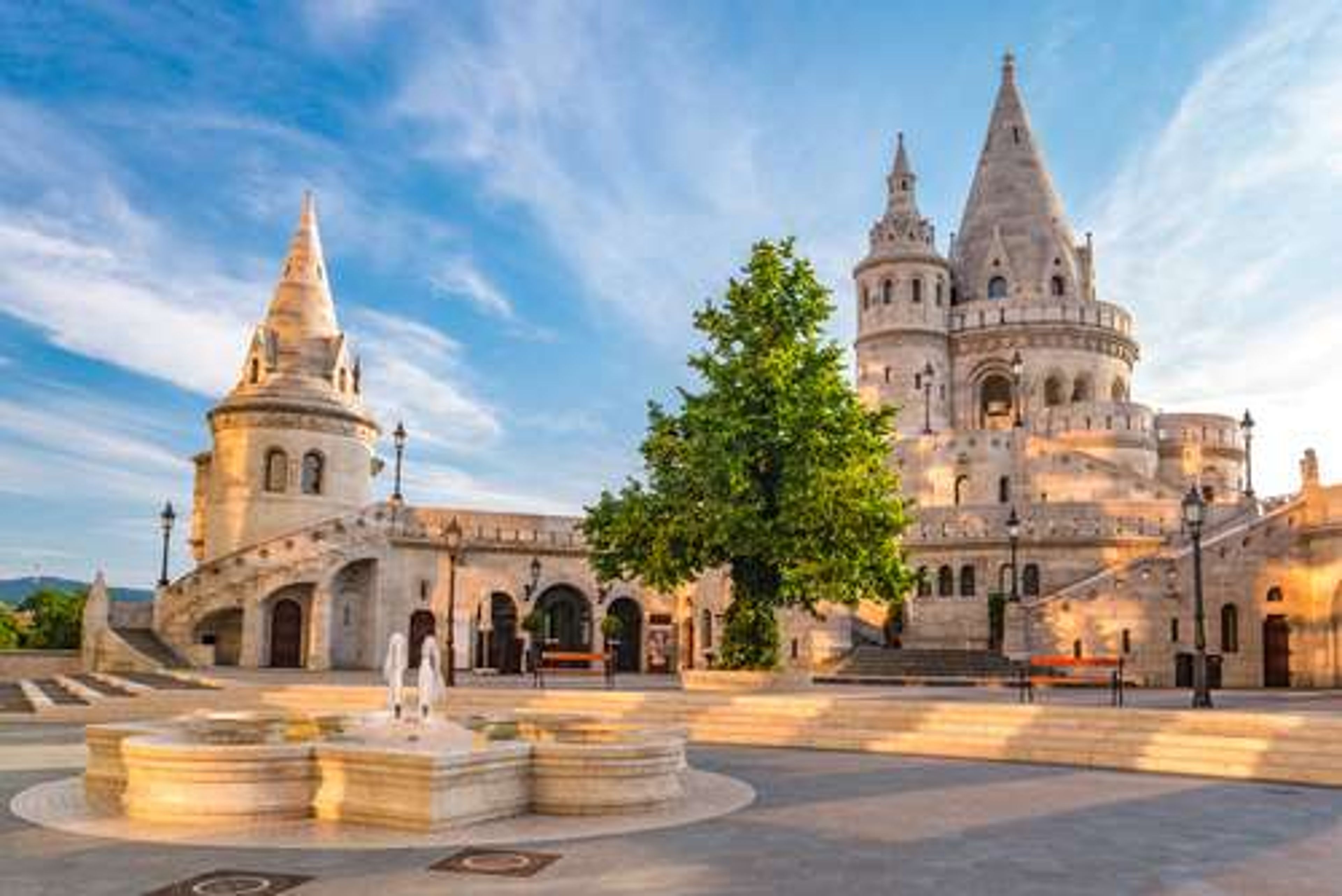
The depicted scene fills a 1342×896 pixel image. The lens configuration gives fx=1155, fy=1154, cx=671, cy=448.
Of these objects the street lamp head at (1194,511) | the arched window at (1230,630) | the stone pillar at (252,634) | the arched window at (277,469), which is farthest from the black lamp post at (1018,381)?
the stone pillar at (252,634)

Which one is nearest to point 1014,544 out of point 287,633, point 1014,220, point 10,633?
point 287,633

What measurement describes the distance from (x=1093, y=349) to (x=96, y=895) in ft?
206

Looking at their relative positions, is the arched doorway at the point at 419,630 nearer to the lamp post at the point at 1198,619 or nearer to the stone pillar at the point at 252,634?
the stone pillar at the point at 252,634

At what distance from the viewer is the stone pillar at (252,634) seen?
39.7m

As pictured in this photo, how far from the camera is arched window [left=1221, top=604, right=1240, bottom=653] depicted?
116 feet

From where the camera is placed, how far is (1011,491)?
53344 millimetres

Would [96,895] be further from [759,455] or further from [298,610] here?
[298,610]

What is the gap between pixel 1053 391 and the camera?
64.1 metres

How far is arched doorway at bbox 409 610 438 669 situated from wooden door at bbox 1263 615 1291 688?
2837cm

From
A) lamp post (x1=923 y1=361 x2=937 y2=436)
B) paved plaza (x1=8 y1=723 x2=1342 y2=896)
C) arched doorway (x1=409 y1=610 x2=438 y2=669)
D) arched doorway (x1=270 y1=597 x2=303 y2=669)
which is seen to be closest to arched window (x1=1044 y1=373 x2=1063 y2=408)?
lamp post (x1=923 y1=361 x2=937 y2=436)

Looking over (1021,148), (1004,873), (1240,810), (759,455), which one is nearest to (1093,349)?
(1021,148)

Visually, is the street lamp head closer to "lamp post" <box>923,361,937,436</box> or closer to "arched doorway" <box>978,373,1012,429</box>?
"lamp post" <box>923,361,937,436</box>

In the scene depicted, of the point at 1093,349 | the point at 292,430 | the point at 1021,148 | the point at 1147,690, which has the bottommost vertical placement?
the point at 1147,690

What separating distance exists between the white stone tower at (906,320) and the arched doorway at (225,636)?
118 feet
